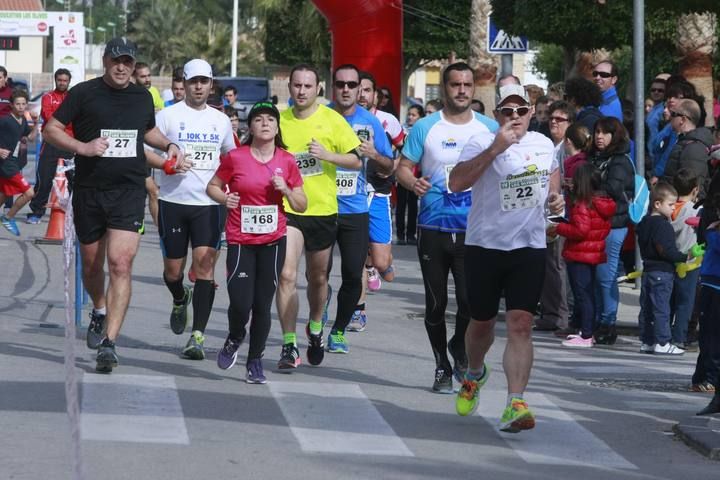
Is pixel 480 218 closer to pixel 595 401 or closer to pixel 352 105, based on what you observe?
pixel 595 401

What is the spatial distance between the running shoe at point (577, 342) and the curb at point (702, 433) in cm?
413

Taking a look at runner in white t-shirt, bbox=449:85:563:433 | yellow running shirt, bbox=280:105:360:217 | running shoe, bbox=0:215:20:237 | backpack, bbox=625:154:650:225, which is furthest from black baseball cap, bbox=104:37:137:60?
running shoe, bbox=0:215:20:237

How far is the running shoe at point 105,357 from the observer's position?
34.1 feet

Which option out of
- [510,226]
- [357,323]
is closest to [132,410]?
[510,226]

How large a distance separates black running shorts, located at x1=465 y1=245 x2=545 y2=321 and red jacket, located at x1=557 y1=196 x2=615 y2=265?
4.45m

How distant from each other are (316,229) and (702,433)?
335 cm

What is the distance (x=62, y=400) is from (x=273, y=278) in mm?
1712

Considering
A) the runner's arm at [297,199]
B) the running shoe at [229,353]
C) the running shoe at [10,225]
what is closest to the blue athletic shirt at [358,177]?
the runner's arm at [297,199]

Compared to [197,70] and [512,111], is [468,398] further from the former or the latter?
[197,70]

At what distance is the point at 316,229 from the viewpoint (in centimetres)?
1128

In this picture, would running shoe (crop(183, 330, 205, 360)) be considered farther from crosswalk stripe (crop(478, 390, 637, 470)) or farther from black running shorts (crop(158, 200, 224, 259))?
crosswalk stripe (crop(478, 390, 637, 470))

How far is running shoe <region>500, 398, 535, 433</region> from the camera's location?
870cm

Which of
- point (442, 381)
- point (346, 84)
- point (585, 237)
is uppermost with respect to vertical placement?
point (346, 84)

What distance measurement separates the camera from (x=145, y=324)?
1352cm
